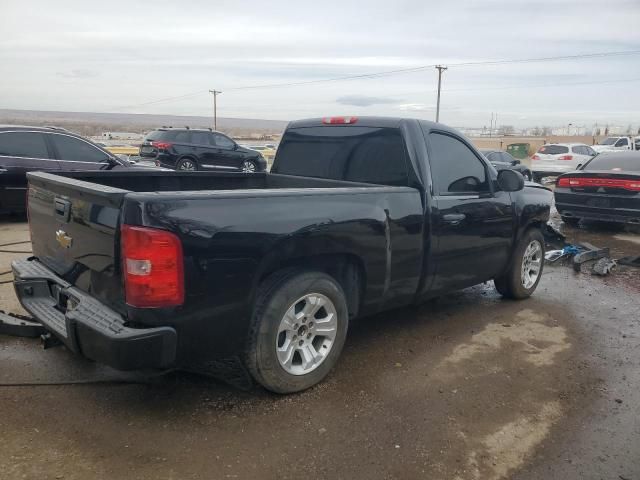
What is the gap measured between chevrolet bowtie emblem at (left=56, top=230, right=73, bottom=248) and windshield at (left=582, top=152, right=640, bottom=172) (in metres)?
9.54

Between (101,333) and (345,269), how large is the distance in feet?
5.61

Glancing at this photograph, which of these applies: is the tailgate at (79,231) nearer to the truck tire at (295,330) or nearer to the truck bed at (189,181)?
the truck bed at (189,181)

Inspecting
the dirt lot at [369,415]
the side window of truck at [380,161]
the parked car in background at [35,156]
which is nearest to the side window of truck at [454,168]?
the side window of truck at [380,161]

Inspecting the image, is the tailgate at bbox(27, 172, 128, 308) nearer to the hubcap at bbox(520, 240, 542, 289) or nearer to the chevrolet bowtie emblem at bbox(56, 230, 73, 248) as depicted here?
the chevrolet bowtie emblem at bbox(56, 230, 73, 248)

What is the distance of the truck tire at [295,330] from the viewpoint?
3371 mm

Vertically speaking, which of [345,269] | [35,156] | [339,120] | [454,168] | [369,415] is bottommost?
[369,415]

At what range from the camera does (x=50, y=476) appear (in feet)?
8.91

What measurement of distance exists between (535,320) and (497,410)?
80.8 inches

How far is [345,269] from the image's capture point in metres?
3.95

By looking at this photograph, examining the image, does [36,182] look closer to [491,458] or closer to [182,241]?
[182,241]

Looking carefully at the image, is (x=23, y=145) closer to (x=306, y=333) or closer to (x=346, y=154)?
(x=346, y=154)

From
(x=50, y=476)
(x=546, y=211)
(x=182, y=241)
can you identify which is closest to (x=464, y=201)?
(x=546, y=211)

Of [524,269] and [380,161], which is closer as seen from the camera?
[380,161]

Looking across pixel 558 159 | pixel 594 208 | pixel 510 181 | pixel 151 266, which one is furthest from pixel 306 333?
pixel 558 159
